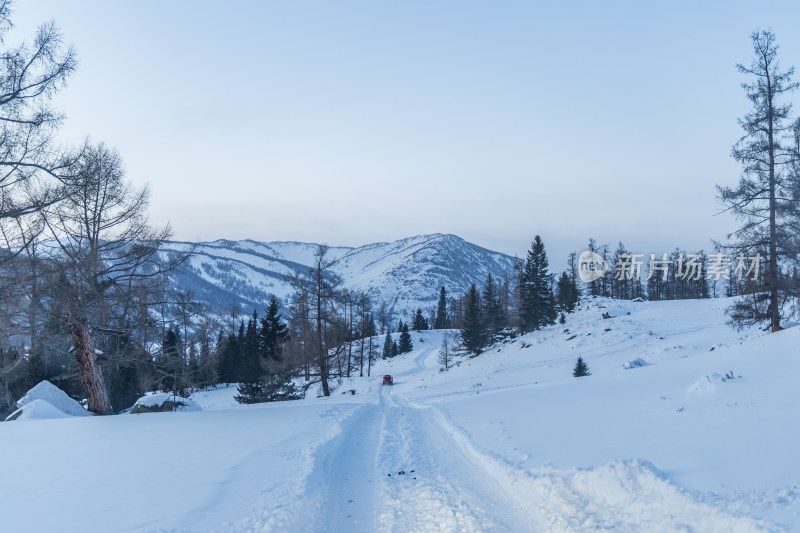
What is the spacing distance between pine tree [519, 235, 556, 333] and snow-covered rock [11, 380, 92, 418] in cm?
4286


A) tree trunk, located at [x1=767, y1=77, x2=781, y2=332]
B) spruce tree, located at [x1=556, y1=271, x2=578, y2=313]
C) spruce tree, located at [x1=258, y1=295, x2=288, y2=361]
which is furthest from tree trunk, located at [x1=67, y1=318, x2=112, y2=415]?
spruce tree, located at [x1=556, y1=271, x2=578, y2=313]

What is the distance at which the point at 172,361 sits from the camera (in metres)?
13.8

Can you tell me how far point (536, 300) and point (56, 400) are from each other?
144 feet

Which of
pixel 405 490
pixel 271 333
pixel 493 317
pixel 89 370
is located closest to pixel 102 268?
pixel 89 370

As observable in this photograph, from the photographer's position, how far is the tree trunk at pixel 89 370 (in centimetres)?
1274

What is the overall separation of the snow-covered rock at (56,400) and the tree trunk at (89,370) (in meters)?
0.51

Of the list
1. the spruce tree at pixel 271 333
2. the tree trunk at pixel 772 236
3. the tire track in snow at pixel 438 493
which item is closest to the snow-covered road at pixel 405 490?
the tire track in snow at pixel 438 493

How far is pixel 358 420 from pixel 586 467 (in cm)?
889

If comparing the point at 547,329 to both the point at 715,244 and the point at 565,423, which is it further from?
the point at 565,423

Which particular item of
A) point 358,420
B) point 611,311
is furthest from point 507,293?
point 358,420

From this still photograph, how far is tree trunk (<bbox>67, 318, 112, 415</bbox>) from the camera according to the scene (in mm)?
12742

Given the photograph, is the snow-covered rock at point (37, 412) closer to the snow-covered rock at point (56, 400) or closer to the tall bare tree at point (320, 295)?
the snow-covered rock at point (56, 400)

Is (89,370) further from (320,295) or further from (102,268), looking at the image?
(320,295)

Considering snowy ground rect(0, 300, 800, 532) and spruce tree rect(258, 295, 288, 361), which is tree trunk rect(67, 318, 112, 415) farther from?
spruce tree rect(258, 295, 288, 361)
